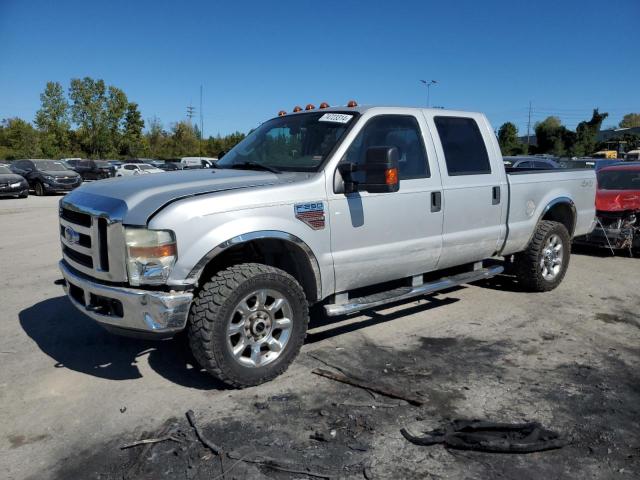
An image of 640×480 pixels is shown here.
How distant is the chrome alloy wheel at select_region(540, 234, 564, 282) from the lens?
20.4 feet

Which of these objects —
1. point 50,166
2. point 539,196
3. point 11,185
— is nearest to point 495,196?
point 539,196

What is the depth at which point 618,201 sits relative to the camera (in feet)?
27.8

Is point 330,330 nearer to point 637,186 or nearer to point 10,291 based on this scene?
point 10,291

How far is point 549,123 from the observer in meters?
49.6

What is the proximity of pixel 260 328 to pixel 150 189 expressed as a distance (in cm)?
124

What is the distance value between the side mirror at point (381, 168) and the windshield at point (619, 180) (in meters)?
6.89

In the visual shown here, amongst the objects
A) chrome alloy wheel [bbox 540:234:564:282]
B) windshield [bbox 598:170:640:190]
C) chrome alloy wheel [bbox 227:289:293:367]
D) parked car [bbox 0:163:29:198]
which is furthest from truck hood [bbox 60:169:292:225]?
parked car [bbox 0:163:29:198]

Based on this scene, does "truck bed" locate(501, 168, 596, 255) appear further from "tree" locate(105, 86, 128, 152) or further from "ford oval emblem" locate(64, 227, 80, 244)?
"tree" locate(105, 86, 128, 152)

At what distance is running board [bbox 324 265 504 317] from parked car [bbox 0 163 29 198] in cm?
2041

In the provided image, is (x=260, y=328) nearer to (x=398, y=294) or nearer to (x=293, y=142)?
(x=398, y=294)

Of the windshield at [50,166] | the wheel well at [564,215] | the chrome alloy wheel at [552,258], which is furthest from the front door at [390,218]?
the windshield at [50,166]

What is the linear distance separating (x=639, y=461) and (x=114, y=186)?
12.5 ft

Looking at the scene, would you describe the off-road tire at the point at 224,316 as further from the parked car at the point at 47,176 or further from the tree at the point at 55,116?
the tree at the point at 55,116

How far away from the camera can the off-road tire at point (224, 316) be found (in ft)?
11.4
